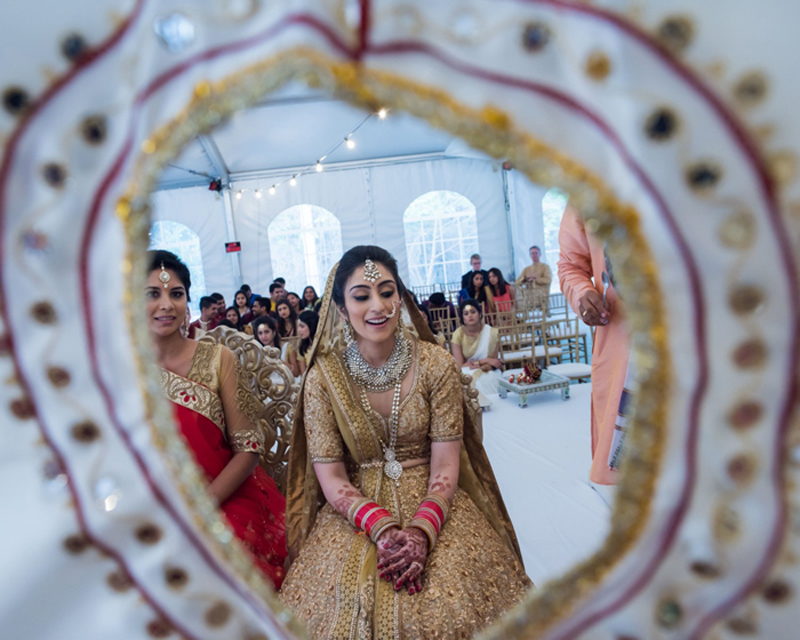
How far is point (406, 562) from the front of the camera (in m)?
0.94

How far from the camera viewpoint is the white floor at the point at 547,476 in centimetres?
144

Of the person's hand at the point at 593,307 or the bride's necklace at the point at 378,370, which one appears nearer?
the person's hand at the point at 593,307

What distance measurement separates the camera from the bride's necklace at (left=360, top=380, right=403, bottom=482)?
118cm

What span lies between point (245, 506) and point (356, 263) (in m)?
0.66

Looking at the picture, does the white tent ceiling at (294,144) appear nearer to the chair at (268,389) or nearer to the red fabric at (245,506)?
the chair at (268,389)

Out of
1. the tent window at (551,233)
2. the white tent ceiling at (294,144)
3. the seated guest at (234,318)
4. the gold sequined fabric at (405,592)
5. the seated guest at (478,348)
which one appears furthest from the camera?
the tent window at (551,233)

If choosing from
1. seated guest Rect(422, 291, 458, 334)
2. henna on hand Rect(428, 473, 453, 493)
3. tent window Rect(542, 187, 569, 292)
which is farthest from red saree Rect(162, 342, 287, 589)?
tent window Rect(542, 187, 569, 292)

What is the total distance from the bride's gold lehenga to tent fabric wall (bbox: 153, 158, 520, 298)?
6.78 metres

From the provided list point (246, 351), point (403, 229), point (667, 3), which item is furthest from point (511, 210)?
point (667, 3)

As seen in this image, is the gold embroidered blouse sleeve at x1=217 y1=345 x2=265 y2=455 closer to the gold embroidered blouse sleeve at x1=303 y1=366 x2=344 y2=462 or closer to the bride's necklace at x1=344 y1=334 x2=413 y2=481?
the gold embroidered blouse sleeve at x1=303 y1=366 x2=344 y2=462

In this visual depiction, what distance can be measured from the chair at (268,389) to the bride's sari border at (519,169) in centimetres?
103

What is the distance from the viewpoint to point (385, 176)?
7934 mm

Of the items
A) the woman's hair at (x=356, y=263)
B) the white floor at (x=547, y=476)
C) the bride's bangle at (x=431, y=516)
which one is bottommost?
the white floor at (x=547, y=476)

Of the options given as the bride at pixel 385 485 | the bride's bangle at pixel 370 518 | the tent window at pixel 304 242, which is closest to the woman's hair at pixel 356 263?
the bride at pixel 385 485
